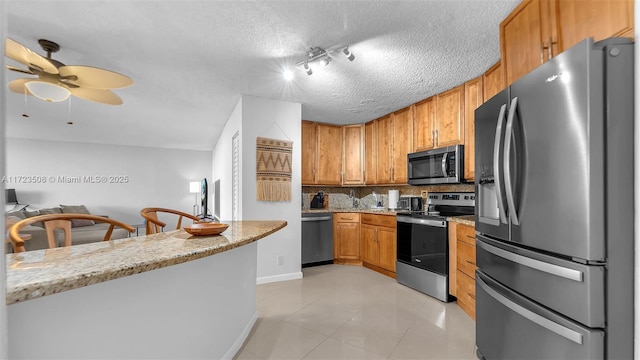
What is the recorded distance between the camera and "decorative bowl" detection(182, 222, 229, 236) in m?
1.46

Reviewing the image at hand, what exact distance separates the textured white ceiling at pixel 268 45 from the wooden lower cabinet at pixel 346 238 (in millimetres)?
1661

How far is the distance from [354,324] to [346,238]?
2.03 meters

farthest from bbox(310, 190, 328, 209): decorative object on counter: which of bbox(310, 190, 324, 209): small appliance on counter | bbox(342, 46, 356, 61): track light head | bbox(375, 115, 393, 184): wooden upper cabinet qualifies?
bbox(342, 46, 356, 61): track light head

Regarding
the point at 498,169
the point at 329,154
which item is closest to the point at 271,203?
the point at 329,154

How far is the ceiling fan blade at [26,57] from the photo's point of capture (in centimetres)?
169

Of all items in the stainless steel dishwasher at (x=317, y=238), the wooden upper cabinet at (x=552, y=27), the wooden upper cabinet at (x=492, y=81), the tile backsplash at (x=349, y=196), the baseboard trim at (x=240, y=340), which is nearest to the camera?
the wooden upper cabinet at (x=552, y=27)

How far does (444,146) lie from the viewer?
3309mm

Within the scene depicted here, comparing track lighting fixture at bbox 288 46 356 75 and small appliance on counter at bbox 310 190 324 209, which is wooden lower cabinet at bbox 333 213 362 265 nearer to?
small appliance on counter at bbox 310 190 324 209

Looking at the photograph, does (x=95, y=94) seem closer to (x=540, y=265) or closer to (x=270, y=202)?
(x=270, y=202)

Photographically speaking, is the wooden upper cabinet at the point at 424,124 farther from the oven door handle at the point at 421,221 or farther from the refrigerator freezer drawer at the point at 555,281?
the refrigerator freezer drawer at the point at 555,281

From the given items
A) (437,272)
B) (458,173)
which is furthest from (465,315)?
(458,173)

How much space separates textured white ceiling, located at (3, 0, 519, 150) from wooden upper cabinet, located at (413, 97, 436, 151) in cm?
15

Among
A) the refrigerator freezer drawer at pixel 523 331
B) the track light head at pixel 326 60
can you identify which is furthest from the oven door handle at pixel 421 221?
the track light head at pixel 326 60

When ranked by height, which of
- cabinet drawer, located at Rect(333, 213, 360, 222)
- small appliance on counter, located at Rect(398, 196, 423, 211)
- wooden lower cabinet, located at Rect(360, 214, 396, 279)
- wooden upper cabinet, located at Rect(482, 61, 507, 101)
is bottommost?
wooden lower cabinet, located at Rect(360, 214, 396, 279)
